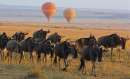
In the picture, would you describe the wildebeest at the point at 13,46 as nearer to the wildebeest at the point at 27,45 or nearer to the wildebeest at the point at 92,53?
the wildebeest at the point at 27,45

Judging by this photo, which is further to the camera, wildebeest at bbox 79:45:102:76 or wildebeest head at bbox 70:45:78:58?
wildebeest head at bbox 70:45:78:58

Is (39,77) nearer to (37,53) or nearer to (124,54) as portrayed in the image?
(37,53)

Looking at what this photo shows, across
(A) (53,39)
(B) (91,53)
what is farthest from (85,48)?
(A) (53,39)

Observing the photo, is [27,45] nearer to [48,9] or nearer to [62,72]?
[62,72]

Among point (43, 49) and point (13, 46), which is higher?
point (13, 46)

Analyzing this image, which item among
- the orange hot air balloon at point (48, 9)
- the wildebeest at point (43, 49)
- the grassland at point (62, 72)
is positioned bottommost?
the orange hot air balloon at point (48, 9)

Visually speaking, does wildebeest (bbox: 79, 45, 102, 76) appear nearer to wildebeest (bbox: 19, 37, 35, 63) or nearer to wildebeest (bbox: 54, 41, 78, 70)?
wildebeest (bbox: 54, 41, 78, 70)

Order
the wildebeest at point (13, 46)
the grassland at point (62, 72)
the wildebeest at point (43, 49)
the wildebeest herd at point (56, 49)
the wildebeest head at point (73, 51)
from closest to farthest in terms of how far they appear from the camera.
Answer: the grassland at point (62, 72)
the wildebeest herd at point (56, 49)
the wildebeest head at point (73, 51)
the wildebeest at point (43, 49)
the wildebeest at point (13, 46)

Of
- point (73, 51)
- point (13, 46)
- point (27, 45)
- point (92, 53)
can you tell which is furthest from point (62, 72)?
point (13, 46)

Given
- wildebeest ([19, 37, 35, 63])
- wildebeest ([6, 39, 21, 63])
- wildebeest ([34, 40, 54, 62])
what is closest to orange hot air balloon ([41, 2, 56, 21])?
wildebeest ([19, 37, 35, 63])

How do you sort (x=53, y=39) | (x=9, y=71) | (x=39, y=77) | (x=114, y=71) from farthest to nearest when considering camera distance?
(x=53, y=39)
(x=114, y=71)
(x=9, y=71)
(x=39, y=77)

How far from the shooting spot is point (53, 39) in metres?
34.6

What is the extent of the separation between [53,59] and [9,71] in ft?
23.9

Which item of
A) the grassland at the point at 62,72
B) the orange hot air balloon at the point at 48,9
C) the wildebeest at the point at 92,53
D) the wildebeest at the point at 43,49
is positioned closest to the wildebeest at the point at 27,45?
the wildebeest at the point at 43,49
